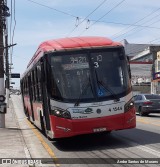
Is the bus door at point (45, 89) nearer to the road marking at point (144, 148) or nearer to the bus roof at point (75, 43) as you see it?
the bus roof at point (75, 43)

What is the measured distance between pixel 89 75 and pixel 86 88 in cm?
41

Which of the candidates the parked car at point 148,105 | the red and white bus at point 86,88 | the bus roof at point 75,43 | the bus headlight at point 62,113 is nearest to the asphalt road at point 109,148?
the red and white bus at point 86,88

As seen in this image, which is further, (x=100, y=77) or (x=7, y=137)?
(x=7, y=137)

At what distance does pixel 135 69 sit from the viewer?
254 feet

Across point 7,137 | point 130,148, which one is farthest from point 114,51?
point 7,137

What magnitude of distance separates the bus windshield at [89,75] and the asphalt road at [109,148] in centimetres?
148

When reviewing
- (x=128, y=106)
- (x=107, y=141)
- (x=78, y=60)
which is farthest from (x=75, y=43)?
(x=107, y=141)

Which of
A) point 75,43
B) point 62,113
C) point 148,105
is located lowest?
point 148,105

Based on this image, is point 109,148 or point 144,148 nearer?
point 144,148

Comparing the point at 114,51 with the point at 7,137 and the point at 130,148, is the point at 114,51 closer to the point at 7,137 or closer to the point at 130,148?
the point at 130,148

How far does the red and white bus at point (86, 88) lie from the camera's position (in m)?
11.7

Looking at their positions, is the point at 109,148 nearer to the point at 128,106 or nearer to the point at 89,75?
the point at 128,106

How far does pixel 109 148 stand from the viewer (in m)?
11.9

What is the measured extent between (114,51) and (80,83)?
144cm
